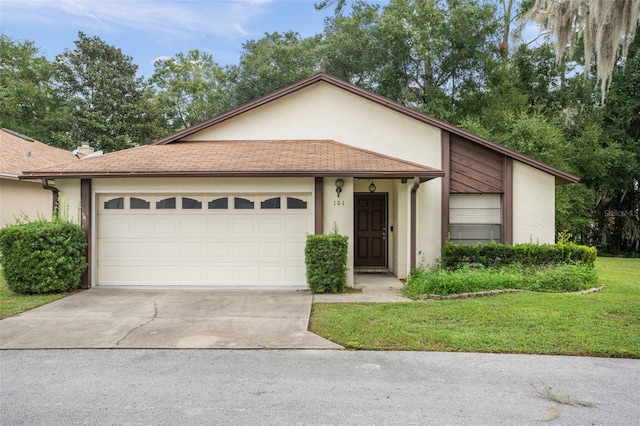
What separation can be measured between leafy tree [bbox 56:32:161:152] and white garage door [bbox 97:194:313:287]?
18.6 metres

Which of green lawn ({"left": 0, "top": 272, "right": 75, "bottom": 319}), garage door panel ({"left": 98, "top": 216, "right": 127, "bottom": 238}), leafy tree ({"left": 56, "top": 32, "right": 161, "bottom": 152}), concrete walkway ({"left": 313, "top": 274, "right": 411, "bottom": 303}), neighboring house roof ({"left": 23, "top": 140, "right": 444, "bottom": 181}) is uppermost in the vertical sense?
leafy tree ({"left": 56, "top": 32, "right": 161, "bottom": 152})

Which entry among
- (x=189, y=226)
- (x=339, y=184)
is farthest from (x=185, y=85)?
(x=339, y=184)

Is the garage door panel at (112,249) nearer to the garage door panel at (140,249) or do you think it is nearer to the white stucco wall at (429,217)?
the garage door panel at (140,249)

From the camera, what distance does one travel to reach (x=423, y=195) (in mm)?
10141

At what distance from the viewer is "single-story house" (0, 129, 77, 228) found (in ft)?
42.0

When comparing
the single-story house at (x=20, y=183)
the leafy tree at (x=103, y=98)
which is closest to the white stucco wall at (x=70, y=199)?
the single-story house at (x=20, y=183)

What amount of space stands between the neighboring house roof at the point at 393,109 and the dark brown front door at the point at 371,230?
2.38m

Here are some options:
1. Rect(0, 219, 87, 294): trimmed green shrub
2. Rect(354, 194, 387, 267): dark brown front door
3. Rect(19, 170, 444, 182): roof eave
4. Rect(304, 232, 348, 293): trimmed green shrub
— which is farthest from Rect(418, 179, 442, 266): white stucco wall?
Rect(0, 219, 87, 294): trimmed green shrub

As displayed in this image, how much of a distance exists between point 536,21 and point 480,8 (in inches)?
368

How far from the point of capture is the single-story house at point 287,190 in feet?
29.2

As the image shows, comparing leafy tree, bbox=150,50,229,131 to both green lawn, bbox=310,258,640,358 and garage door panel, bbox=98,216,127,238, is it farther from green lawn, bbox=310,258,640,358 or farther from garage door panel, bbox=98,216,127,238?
green lawn, bbox=310,258,640,358

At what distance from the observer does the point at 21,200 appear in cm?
1357

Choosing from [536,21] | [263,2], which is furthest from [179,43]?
[536,21]

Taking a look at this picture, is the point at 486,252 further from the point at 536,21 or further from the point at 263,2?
the point at 263,2
